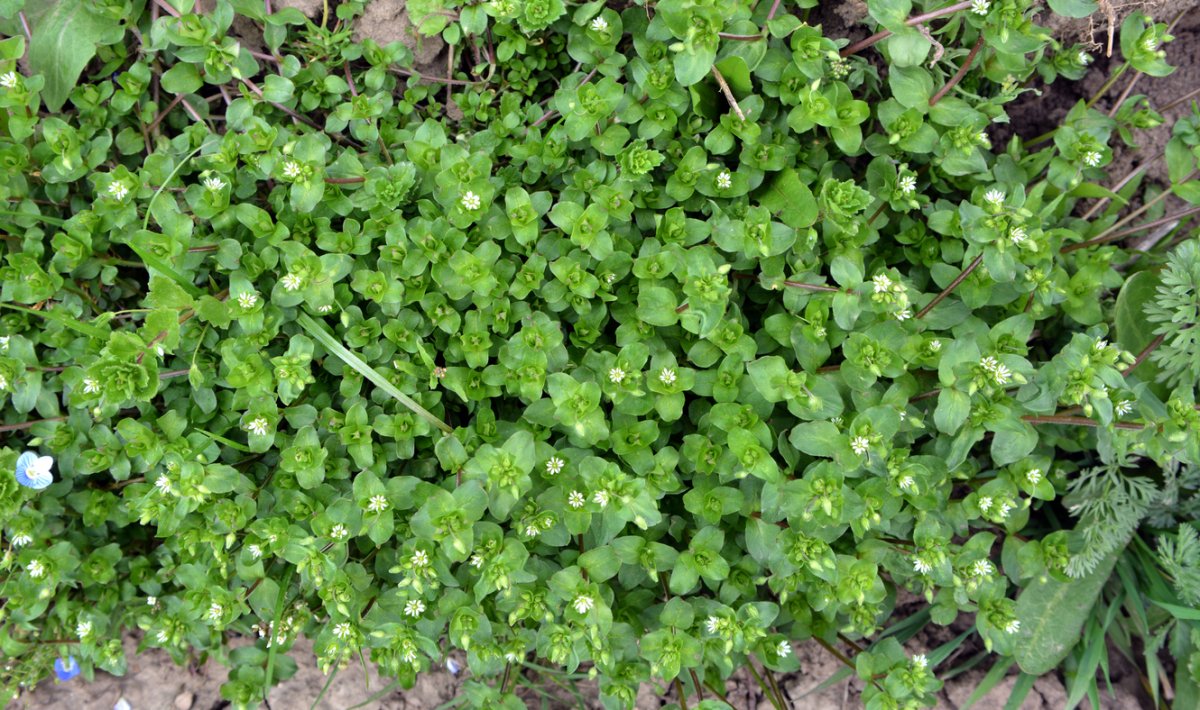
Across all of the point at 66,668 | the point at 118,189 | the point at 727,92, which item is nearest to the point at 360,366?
the point at 118,189

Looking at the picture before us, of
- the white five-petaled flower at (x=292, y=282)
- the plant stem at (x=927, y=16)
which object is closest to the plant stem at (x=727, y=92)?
the plant stem at (x=927, y=16)

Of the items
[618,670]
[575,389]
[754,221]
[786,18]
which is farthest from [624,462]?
[786,18]

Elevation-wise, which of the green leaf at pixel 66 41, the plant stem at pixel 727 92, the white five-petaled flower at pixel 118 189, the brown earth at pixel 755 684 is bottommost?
the brown earth at pixel 755 684

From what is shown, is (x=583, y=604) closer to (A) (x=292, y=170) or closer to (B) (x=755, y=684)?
(B) (x=755, y=684)

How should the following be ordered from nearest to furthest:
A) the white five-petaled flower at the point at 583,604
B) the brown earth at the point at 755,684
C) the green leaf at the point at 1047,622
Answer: the white five-petaled flower at the point at 583,604, the green leaf at the point at 1047,622, the brown earth at the point at 755,684

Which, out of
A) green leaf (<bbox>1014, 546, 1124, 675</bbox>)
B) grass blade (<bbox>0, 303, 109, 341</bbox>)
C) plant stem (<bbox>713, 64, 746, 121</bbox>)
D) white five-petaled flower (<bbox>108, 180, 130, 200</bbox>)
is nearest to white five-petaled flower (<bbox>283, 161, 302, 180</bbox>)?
white five-petaled flower (<bbox>108, 180, 130, 200</bbox>)

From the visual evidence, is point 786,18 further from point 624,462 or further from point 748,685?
point 748,685

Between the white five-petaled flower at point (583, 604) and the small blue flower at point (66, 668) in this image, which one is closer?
the white five-petaled flower at point (583, 604)

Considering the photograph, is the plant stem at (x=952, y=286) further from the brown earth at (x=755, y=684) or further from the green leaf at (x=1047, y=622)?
the green leaf at (x=1047, y=622)
